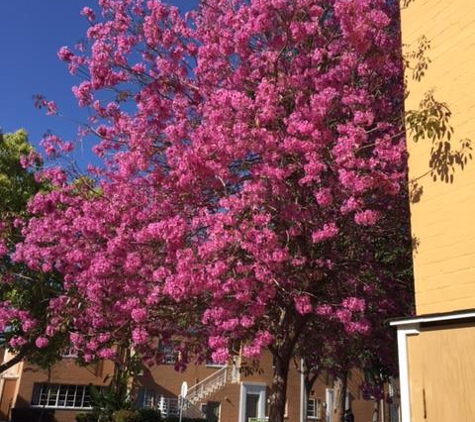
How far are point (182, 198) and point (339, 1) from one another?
4.75 metres

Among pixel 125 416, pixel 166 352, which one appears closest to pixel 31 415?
pixel 125 416

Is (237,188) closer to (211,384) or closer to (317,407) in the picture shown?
(211,384)

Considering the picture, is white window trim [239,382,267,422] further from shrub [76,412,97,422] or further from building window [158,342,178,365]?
building window [158,342,178,365]

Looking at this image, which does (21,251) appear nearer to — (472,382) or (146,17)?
(146,17)

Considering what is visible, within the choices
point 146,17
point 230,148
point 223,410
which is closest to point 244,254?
point 230,148

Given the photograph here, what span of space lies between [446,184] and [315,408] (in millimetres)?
34453

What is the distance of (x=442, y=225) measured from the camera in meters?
6.43

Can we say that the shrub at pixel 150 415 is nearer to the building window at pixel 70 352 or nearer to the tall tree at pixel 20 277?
the building window at pixel 70 352

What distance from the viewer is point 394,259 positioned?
12.5 meters

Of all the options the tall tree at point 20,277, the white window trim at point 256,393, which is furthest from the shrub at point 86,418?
the white window trim at point 256,393

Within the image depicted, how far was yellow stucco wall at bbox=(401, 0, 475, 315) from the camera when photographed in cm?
606

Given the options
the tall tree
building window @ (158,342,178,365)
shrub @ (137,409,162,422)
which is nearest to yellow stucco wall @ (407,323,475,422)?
building window @ (158,342,178,365)

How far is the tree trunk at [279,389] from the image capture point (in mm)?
11484

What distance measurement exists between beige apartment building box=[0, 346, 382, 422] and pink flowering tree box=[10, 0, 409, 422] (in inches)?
888
